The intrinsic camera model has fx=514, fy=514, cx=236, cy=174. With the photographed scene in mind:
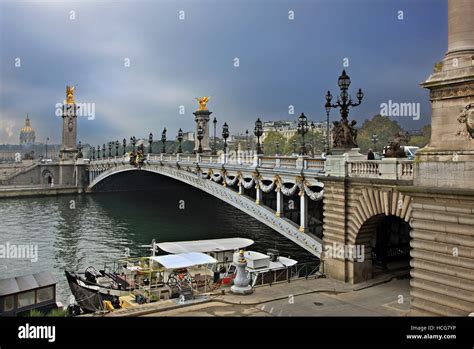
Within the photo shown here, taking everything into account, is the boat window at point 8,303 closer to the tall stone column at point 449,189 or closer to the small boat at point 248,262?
the small boat at point 248,262

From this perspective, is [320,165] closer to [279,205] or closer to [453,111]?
[279,205]

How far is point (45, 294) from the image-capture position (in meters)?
16.3

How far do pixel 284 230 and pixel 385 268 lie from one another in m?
6.35

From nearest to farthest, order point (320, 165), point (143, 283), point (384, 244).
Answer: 1. point (143, 283)
2. point (384, 244)
3. point (320, 165)

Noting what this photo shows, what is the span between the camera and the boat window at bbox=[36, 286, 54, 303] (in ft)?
52.8

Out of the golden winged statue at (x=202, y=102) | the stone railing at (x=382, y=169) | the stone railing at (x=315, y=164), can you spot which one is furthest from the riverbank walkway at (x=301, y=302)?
the golden winged statue at (x=202, y=102)

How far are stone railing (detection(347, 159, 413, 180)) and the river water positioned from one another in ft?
36.1

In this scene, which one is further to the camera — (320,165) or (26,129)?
(26,129)

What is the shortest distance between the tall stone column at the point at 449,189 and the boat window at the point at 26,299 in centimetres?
1117

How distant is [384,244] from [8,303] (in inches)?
541

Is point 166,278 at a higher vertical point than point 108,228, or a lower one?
higher

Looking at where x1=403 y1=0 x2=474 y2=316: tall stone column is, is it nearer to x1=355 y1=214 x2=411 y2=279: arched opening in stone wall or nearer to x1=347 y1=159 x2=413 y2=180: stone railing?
x1=347 y1=159 x2=413 y2=180: stone railing

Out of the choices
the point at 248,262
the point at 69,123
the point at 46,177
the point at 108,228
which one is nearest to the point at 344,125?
the point at 248,262
